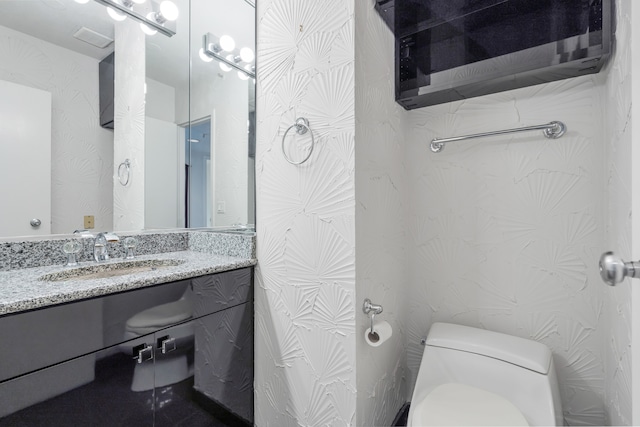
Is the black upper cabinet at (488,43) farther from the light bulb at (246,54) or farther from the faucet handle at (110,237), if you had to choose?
the faucet handle at (110,237)

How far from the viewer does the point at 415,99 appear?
1.41 metres

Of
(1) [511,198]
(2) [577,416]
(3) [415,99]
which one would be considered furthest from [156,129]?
(2) [577,416]

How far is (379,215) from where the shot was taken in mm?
1272

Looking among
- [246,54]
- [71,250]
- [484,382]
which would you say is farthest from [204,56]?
[484,382]

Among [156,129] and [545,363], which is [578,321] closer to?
[545,363]

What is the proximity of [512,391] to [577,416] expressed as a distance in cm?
46

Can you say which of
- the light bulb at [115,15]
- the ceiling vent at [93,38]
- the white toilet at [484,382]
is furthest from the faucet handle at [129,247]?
the white toilet at [484,382]

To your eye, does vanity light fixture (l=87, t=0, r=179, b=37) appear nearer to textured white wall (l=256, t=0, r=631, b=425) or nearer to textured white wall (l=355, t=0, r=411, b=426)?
textured white wall (l=256, t=0, r=631, b=425)

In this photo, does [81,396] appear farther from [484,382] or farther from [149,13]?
[149,13]

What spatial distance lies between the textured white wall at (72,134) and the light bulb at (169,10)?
50 centimetres

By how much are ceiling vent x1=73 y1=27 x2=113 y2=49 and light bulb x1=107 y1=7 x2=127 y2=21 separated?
11cm

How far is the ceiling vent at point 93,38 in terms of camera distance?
128 cm

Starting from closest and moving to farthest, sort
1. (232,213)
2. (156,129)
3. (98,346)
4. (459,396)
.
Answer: (98,346) → (459,396) → (156,129) → (232,213)

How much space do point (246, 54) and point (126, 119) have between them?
2.42 ft
